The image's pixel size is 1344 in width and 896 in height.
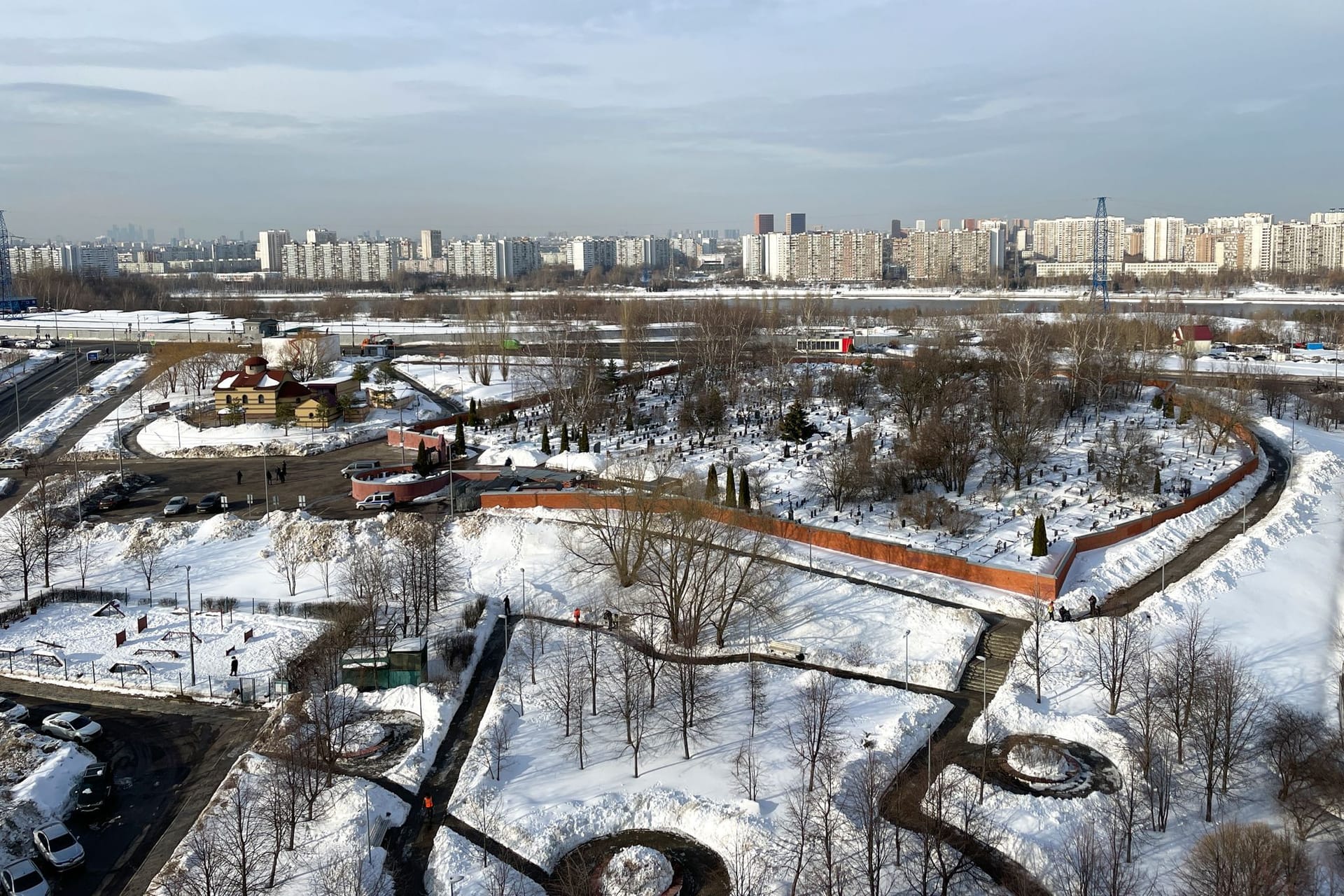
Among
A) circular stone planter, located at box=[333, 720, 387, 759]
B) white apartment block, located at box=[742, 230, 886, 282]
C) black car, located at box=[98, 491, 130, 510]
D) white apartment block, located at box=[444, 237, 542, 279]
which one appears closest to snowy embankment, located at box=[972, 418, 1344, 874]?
circular stone planter, located at box=[333, 720, 387, 759]

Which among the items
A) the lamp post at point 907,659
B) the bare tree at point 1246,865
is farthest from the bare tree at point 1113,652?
the bare tree at point 1246,865

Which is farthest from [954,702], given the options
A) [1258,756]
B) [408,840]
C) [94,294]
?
[94,294]

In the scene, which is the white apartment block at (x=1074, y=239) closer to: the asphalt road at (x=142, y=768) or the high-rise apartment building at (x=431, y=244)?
the high-rise apartment building at (x=431, y=244)

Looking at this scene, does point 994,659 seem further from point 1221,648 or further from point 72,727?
point 72,727

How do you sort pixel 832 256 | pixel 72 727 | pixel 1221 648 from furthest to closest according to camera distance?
pixel 832 256 < pixel 1221 648 < pixel 72 727

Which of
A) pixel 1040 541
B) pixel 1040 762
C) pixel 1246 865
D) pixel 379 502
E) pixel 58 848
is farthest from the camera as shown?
pixel 379 502

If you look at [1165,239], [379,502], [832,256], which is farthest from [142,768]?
[1165,239]

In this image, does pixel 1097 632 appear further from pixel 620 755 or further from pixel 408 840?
pixel 408 840
